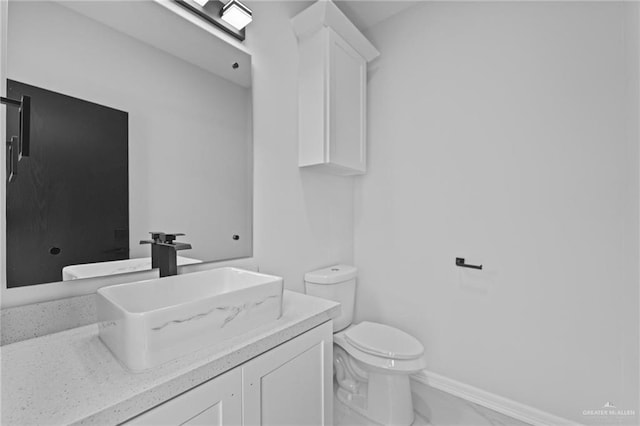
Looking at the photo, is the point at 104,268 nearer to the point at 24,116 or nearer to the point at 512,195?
the point at 24,116

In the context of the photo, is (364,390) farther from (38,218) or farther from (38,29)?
(38,29)

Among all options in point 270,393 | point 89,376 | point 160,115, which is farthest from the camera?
point 160,115

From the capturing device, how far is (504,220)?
1.60 meters

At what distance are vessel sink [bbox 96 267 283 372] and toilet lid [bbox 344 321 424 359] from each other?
0.79 meters

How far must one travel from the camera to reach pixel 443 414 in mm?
1602

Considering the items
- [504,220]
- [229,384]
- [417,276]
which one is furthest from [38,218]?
[504,220]

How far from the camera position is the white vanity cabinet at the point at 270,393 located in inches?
24.2

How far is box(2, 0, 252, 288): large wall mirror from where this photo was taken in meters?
0.81

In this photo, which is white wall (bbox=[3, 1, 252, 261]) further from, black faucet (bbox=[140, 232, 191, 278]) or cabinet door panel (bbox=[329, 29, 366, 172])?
cabinet door panel (bbox=[329, 29, 366, 172])

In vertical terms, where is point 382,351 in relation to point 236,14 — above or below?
below

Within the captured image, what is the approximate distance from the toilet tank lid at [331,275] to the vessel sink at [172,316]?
0.70m

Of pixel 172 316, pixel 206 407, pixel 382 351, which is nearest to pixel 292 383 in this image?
pixel 206 407

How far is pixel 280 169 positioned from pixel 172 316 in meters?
1.05

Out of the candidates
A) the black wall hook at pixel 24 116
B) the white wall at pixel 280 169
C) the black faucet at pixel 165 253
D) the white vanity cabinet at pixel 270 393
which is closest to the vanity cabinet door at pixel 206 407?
the white vanity cabinet at pixel 270 393
